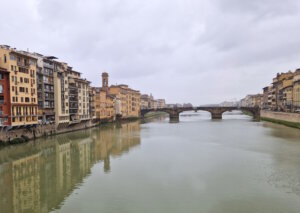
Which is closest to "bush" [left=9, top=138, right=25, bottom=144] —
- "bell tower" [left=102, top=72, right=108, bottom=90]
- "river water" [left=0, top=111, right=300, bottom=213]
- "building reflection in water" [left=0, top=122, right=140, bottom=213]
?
"building reflection in water" [left=0, top=122, right=140, bottom=213]

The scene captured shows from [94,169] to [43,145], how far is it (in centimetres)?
1779

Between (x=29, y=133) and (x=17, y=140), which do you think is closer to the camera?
(x=17, y=140)

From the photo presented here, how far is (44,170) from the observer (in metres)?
23.3

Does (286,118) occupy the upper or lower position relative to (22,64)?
lower

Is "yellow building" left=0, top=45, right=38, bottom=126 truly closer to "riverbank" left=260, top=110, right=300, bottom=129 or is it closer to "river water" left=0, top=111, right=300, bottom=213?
"river water" left=0, top=111, right=300, bottom=213

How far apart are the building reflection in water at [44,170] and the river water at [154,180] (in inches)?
2.5

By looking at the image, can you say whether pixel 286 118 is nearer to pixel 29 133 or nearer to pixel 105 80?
pixel 29 133

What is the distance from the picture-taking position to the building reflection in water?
15.6 meters

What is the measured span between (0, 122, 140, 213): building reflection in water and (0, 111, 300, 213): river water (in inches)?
2.5

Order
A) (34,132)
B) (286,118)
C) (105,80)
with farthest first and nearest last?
(105,80)
(286,118)
(34,132)

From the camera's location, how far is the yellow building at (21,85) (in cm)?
3531

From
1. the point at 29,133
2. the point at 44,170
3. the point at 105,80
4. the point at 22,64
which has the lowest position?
the point at 44,170

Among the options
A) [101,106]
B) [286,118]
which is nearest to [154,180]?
[286,118]

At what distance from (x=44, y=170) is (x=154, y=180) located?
11.7 meters
